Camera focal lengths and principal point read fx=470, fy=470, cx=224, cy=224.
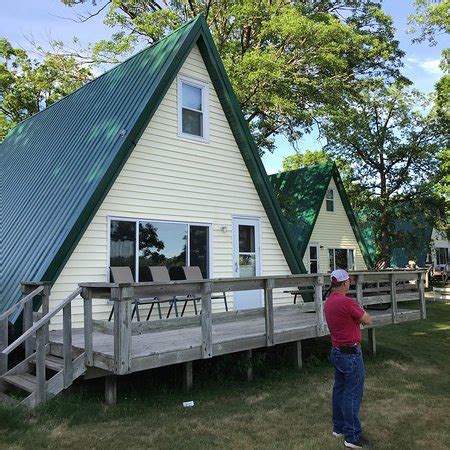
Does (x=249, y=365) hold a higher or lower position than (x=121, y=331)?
lower

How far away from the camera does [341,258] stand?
76.1 feet

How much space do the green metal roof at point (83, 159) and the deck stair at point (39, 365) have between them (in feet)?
3.64

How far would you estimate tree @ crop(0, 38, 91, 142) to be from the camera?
2009 centimetres

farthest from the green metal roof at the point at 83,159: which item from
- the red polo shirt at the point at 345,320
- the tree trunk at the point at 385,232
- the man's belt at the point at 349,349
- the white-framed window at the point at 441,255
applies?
the white-framed window at the point at 441,255

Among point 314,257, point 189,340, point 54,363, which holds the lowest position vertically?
point 54,363

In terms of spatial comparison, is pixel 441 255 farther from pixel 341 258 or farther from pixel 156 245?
pixel 156 245

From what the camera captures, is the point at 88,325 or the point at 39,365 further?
the point at 39,365

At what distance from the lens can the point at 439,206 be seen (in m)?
23.9

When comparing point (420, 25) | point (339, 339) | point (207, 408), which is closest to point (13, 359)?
point (207, 408)

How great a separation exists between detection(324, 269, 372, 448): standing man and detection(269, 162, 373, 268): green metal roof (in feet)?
47.0

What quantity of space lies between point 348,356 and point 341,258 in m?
18.7

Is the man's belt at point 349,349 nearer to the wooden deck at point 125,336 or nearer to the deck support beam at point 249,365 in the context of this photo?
the wooden deck at point 125,336

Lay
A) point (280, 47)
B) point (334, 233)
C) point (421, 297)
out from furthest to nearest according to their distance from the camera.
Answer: point (334, 233), point (280, 47), point (421, 297)

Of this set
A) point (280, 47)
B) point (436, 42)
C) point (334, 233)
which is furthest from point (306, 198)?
point (436, 42)
